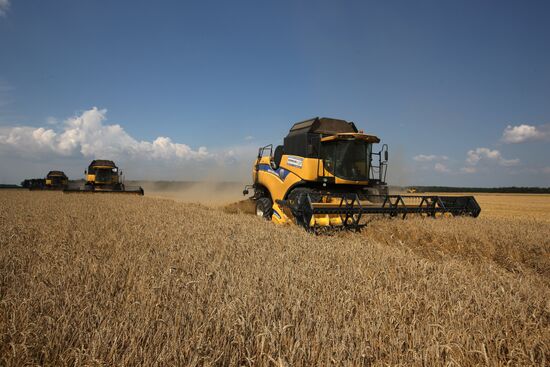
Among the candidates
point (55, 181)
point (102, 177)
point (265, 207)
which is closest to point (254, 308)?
point (265, 207)

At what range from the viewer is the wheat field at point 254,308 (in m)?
2.05

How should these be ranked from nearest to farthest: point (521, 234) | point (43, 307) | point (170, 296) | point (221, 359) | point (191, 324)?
point (221, 359) < point (191, 324) < point (43, 307) < point (170, 296) < point (521, 234)

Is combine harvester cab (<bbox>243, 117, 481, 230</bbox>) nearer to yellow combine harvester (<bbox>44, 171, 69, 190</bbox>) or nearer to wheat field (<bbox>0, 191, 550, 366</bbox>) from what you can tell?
wheat field (<bbox>0, 191, 550, 366</bbox>)

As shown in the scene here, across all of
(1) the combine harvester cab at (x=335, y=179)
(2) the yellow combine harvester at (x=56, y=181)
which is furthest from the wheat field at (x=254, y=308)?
(2) the yellow combine harvester at (x=56, y=181)

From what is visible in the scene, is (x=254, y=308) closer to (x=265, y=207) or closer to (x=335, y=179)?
(x=335, y=179)

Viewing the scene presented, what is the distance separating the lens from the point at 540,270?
548 centimetres

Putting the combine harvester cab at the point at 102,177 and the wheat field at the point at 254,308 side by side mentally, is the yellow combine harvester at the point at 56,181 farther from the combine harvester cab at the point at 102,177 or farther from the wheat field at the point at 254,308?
the wheat field at the point at 254,308

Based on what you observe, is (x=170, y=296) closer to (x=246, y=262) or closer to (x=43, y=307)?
(x=43, y=307)

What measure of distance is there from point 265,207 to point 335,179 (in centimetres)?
279

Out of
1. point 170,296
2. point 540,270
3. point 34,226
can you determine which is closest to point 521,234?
point 540,270

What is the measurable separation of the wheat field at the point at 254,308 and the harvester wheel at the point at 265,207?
5.37m

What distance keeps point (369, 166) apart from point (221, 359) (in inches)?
339

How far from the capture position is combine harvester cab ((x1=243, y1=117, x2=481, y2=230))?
8578mm

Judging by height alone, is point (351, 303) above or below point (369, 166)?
below
